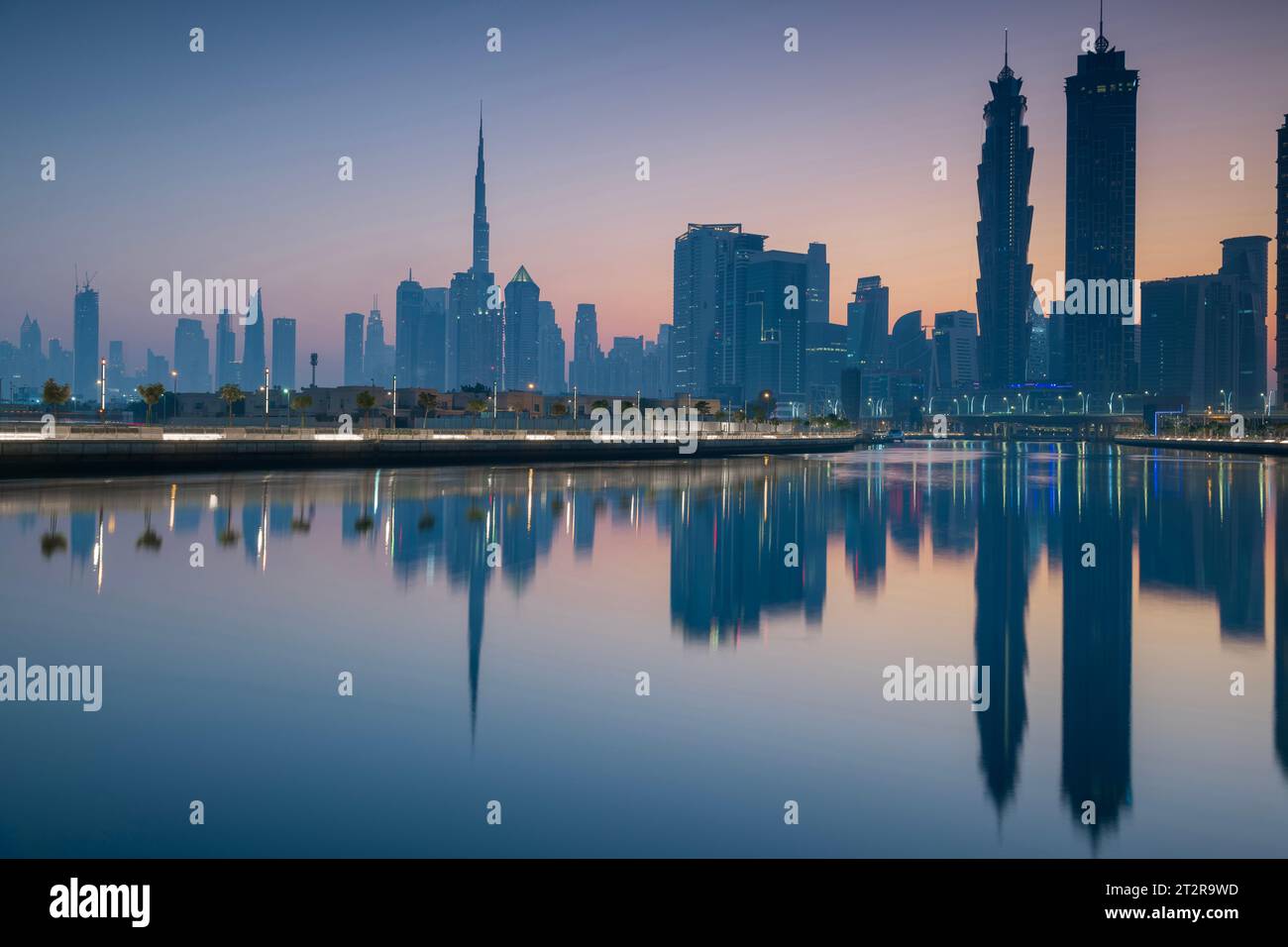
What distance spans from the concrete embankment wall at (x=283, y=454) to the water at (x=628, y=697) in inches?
915

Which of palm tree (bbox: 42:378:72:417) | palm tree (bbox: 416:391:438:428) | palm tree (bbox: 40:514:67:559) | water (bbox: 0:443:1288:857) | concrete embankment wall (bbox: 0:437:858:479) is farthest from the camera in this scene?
palm tree (bbox: 416:391:438:428)

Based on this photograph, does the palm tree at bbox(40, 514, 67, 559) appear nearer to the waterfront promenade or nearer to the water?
the water

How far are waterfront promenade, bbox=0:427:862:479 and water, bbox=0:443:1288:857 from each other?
77.0ft

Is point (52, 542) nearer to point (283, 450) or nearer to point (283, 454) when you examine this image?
point (283, 454)

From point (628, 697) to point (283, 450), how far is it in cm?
5936

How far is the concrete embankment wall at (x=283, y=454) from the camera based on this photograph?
51031mm

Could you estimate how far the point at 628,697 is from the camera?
1262 centimetres

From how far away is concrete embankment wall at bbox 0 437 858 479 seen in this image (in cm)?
5103

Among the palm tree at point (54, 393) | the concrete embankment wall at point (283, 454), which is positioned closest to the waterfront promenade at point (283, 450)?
the concrete embankment wall at point (283, 454)

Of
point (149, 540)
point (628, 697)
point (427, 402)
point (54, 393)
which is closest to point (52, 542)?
point (149, 540)

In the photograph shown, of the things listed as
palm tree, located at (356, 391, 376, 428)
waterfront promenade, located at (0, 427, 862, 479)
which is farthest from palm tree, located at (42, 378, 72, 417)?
palm tree, located at (356, 391, 376, 428)
